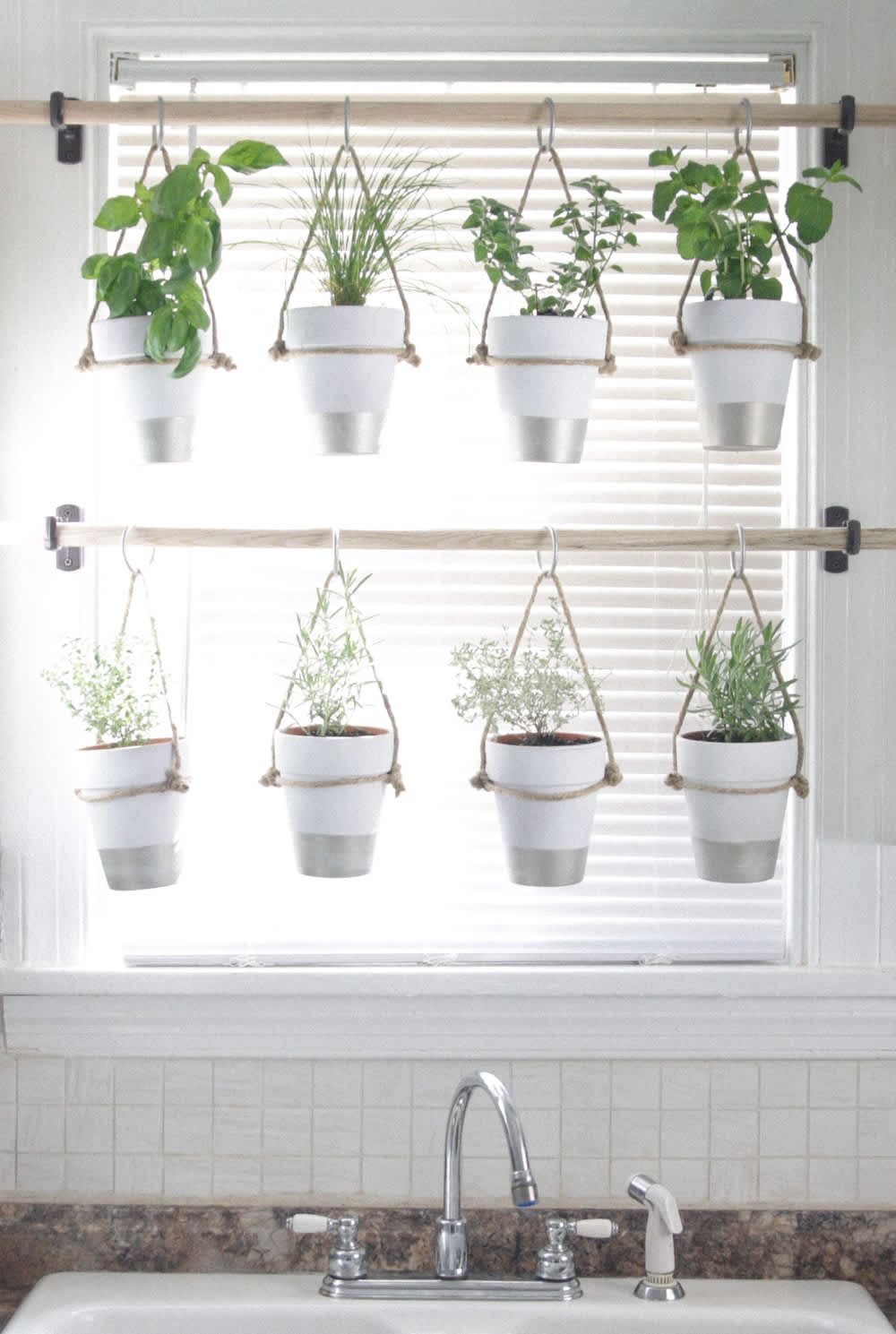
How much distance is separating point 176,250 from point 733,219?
650 millimetres

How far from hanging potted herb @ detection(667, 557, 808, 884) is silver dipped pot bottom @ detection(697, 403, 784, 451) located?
0.17 metres

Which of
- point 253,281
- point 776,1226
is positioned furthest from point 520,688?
point 776,1226

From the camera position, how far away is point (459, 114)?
157 cm

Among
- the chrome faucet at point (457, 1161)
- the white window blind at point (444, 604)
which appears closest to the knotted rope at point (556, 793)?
the white window blind at point (444, 604)

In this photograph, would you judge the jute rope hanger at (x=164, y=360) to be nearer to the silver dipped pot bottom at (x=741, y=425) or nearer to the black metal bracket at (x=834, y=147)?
the silver dipped pot bottom at (x=741, y=425)

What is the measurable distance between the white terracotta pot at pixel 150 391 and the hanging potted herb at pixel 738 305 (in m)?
0.57

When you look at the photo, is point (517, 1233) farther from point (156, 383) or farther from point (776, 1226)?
point (156, 383)

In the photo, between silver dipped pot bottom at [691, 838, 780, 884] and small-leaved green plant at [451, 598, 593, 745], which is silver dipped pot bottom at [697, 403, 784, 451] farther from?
silver dipped pot bottom at [691, 838, 780, 884]

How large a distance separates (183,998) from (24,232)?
3.31 ft

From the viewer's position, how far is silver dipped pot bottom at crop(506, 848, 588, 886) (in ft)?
4.97

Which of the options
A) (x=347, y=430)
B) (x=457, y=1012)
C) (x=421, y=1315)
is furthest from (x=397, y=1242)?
(x=347, y=430)

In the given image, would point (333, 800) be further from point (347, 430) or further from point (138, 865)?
point (347, 430)

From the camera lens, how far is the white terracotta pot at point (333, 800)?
4.86ft

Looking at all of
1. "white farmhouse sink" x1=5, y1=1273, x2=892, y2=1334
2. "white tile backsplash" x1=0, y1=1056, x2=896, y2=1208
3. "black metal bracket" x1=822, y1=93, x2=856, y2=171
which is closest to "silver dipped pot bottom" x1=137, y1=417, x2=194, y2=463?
"white tile backsplash" x1=0, y1=1056, x2=896, y2=1208
